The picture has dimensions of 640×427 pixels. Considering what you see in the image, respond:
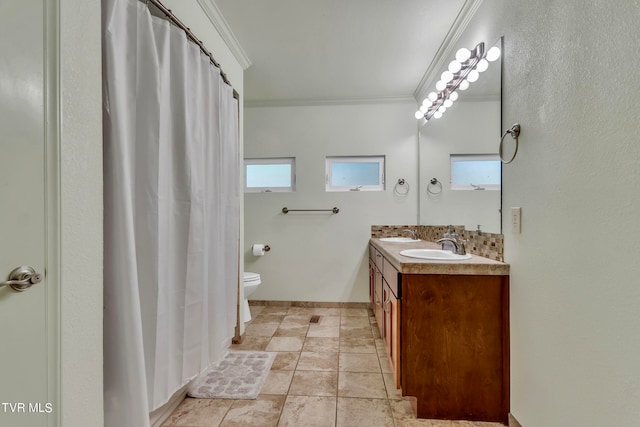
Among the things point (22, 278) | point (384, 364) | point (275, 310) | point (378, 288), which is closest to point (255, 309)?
point (275, 310)

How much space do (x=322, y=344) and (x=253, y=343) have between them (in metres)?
0.56

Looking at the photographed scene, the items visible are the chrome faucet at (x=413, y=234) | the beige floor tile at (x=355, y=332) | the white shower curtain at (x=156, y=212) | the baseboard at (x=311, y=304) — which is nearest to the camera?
the white shower curtain at (x=156, y=212)

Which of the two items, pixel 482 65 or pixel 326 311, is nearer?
pixel 482 65

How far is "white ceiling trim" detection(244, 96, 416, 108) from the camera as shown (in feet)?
9.86

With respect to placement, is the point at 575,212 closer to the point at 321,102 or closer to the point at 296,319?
the point at 296,319

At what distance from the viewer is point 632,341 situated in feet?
2.47

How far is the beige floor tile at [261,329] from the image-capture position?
2.42 m

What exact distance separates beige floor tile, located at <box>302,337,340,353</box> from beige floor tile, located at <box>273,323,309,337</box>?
0.42 feet

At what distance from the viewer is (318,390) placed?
→ 164 cm

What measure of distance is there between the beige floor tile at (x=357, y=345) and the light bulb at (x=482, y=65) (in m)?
2.03

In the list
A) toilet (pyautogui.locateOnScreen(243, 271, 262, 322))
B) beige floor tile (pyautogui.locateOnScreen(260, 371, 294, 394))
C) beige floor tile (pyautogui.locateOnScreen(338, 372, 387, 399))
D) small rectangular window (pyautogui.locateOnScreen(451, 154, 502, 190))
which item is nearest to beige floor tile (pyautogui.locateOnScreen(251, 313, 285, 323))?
toilet (pyautogui.locateOnScreen(243, 271, 262, 322))

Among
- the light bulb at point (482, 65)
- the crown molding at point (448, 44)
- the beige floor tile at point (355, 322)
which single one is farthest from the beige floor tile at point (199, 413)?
the crown molding at point (448, 44)

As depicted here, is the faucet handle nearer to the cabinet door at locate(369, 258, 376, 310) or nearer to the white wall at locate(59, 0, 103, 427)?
the cabinet door at locate(369, 258, 376, 310)

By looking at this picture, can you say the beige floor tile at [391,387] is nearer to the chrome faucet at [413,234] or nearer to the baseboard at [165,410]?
the baseboard at [165,410]
